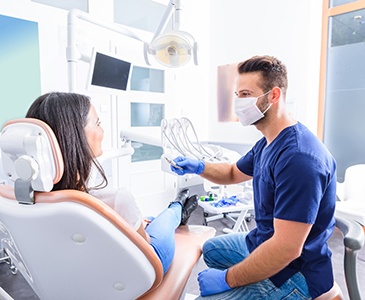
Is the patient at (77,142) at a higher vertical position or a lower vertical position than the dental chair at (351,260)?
higher

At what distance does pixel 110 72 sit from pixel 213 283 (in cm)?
129

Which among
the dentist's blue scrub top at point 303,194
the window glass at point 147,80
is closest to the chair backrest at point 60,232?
the dentist's blue scrub top at point 303,194

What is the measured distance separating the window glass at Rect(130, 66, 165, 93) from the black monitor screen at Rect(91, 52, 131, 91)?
1.33 metres

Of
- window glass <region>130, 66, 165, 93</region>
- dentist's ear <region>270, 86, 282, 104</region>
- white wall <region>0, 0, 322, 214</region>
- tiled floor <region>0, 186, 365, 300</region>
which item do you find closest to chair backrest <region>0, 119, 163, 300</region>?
dentist's ear <region>270, 86, 282, 104</region>

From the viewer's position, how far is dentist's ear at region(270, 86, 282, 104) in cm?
112

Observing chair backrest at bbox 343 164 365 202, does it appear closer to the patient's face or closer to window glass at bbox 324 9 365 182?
window glass at bbox 324 9 365 182

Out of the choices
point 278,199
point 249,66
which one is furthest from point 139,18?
point 278,199

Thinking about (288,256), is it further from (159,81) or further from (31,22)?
(159,81)

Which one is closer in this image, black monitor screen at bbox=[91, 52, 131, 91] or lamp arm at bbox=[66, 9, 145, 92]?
lamp arm at bbox=[66, 9, 145, 92]

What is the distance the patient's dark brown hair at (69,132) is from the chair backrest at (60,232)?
163 millimetres

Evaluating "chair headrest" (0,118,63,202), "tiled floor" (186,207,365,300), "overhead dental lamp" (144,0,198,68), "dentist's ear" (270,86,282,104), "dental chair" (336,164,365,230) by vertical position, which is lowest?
"tiled floor" (186,207,365,300)

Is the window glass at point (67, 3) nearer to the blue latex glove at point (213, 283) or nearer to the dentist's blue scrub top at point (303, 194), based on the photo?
the dentist's blue scrub top at point (303, 194)

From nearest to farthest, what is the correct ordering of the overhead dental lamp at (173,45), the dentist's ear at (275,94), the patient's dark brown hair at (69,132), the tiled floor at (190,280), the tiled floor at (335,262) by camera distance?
the patient's dark brown hair at (69,132) < the dentist's ear at (275,94) < the overhead dental lamp at (173,45) < the tiled floor at (190,280) < the tiled floor at (335,262)

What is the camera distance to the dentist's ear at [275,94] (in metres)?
1.12
